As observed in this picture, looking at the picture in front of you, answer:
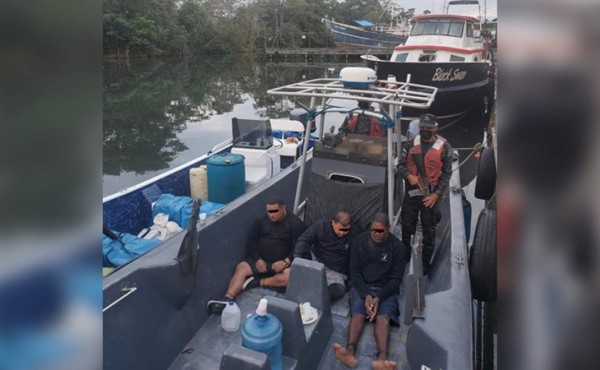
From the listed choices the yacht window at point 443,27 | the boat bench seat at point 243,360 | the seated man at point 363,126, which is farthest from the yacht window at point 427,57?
the boat bench seat at point 243,360

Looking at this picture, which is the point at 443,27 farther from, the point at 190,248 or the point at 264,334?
the point at 264,334

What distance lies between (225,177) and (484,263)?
326 cm

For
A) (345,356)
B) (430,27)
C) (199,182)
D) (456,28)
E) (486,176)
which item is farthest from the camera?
(430,27)

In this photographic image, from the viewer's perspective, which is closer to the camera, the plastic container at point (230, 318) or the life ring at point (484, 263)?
the plastic container at point (230, 318)

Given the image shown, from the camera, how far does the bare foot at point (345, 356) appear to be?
11.2ft

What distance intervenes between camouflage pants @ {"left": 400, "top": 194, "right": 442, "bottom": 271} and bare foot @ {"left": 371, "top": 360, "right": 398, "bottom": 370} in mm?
1565

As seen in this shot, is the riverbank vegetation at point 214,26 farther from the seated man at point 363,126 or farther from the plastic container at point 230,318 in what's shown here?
the plastic container at point 230,318

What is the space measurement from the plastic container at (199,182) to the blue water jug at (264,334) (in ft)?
12.1

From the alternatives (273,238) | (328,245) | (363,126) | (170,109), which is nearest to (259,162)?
(363,126)

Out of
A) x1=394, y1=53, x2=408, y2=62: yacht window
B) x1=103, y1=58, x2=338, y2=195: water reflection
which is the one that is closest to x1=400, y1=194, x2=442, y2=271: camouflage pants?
x1=103, y1=58, x2=338, y2=195: water reflection

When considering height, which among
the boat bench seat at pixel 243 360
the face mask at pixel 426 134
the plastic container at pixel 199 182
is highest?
the face mask at pixel 426 134

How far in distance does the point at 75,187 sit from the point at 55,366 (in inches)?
7.8

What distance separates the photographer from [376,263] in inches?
154

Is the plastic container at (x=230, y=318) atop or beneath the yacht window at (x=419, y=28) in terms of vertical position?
beneath
